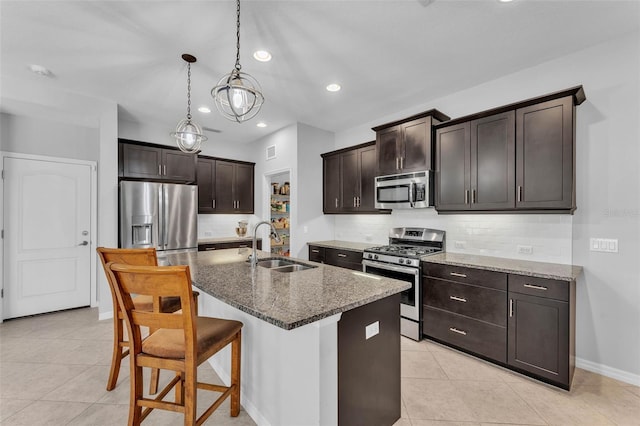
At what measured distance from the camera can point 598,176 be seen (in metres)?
2.48

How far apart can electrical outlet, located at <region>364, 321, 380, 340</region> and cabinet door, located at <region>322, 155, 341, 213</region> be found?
304 centimetres

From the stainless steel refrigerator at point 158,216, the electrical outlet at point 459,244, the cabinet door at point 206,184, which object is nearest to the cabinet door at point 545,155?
the electrical outlet at point 459,244

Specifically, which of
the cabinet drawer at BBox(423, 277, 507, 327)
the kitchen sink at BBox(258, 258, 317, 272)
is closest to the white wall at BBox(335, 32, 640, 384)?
the cabinet drawer at BBox(423, 277, 507, 327)

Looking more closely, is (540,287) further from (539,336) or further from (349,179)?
(349,179)

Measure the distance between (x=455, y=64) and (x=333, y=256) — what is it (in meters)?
2.86

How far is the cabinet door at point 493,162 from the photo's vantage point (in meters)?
2.73

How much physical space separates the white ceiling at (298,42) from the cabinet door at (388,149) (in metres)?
0.45

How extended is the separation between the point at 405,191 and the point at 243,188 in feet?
11.0

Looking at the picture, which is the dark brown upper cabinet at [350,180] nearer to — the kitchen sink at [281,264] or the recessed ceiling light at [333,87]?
the recessed ceiling light at [333,87]

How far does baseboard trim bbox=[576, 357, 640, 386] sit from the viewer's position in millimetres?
2310

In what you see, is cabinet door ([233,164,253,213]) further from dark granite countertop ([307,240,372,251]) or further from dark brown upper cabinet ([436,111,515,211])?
dark brown upper cabinet ([436,111,515,211])

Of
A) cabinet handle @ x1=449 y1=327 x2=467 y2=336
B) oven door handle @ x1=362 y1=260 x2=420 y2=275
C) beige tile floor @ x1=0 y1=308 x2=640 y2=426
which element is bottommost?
beige tile floor @ x1=0 y1=308 x2=640 y2=426

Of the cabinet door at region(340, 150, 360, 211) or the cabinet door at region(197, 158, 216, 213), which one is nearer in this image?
the cabinet door at region(340, 150, 360, 211)

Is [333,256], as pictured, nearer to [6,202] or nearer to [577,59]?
[577,59]
